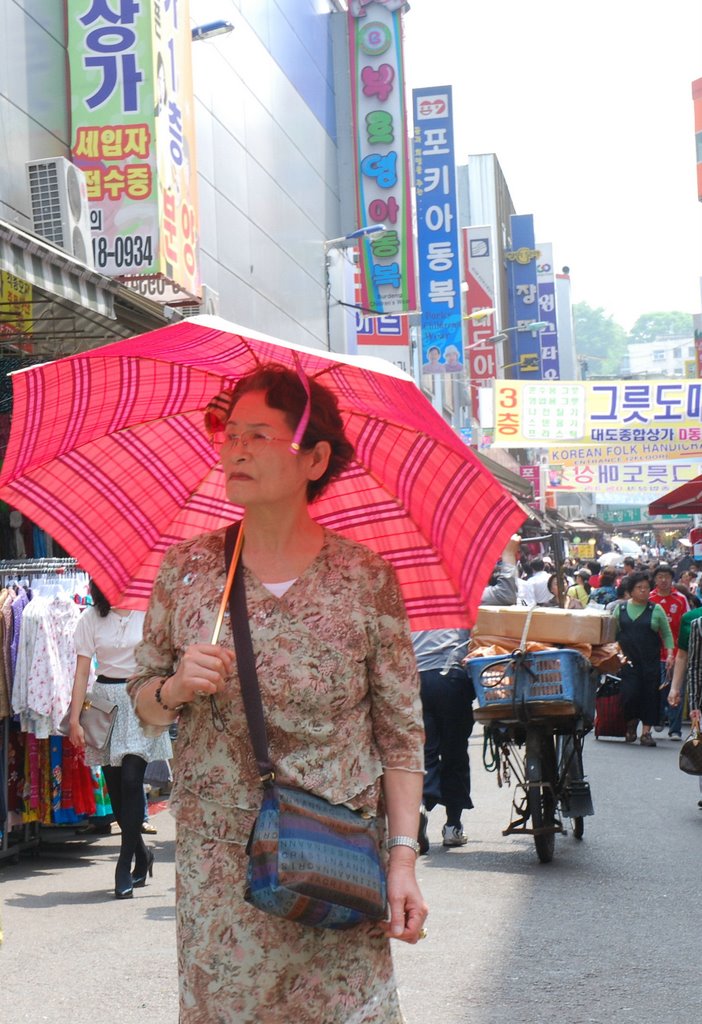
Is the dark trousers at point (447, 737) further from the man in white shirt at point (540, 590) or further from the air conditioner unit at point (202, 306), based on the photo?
the man in white shirt at point (540, 590)

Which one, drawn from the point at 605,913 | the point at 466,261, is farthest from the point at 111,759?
the point at 466,261

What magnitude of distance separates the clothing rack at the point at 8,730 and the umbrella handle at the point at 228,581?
6.16 m

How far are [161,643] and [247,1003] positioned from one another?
70cm

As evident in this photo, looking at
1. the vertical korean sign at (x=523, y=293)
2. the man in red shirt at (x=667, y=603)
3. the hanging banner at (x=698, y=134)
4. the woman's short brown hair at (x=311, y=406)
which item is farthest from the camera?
the vertical korean sign at (x=523, y=293)

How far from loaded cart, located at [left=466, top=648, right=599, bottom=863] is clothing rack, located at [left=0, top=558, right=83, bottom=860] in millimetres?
2588

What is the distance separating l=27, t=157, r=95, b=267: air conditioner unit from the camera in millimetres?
11719

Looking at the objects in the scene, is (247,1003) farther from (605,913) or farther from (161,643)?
(605,913)

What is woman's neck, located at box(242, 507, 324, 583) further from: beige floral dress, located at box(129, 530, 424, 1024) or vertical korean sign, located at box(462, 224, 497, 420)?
vertical korean sign, located at box(462, 224, 497, 420)

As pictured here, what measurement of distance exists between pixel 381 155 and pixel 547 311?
44.7 meters

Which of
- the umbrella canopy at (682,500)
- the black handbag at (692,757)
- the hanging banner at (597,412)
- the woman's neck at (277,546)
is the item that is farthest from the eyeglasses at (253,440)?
the hanging banner at (597,412)

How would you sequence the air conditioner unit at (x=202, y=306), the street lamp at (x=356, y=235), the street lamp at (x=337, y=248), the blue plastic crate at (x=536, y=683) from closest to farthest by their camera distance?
the blue plastic crate at (x=536, y=683)
the air conditioner unit at (x=202, y=306)
the street lamp at (x=356, y=235)
the street lamp at (x=337, y=248)

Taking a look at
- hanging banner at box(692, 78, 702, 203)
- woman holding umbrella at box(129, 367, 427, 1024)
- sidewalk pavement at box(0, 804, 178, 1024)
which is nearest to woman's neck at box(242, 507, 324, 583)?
woman holding umbrella at box(129, 367, 427, 1024)

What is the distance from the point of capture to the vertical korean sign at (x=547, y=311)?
2598 inches

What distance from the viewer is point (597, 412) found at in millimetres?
23484
